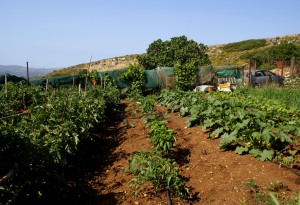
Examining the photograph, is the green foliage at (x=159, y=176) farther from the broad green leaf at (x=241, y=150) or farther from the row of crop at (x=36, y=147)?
the broad green leaf at (x=241, y=150)

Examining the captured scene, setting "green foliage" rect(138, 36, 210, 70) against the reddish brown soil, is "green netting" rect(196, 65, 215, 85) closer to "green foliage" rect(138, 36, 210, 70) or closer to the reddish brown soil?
"green foliage" rect(138, 36, 210, 70)

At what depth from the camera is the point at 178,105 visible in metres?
9.24

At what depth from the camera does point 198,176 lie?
4273mm

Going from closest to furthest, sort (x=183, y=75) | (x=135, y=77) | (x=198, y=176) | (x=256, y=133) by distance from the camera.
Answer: (x=198, y=176)
(x=256, y=133)
(x=135, y=77)
(x=183, y=75)

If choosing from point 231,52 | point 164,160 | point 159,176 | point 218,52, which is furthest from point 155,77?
point 218,52

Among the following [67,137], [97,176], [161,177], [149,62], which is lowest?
[97,176]

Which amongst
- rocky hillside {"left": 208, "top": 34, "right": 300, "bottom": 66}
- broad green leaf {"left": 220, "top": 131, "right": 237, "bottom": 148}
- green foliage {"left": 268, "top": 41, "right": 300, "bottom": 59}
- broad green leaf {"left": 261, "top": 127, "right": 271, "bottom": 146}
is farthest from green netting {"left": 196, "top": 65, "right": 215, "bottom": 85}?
rocky hillside {"left": 208, "top": 34, "right": 300, "bottom": 66}

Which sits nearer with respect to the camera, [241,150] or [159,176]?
[159,176]

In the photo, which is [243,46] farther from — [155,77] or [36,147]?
[36,147]

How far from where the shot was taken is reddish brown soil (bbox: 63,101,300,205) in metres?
3.63

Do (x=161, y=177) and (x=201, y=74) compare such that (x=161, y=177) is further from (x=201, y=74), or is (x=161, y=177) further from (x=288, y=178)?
(x=201, y=74)

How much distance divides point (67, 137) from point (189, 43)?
72.6ft

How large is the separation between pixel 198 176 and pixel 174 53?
21520mm

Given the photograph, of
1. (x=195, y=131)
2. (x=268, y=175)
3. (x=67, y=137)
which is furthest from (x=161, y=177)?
(x=195, y=131)
